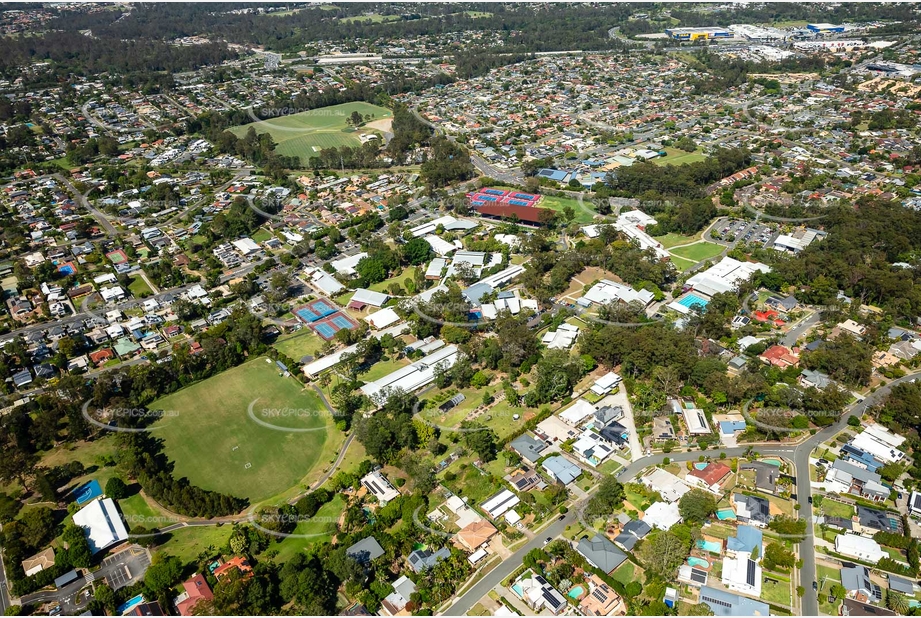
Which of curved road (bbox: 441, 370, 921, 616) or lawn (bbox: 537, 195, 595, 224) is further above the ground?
lawn (bbox: 537, 195, 595, 224)

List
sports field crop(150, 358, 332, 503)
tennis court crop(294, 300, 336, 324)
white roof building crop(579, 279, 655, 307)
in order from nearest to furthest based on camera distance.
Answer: sports field crop(150, 358, 332, 503) < tennis court crop(294, 300, 336, 324) < white roof building crop(579, 279, 655, 307)

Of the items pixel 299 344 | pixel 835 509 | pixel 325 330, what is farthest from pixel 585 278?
pixel 835 509

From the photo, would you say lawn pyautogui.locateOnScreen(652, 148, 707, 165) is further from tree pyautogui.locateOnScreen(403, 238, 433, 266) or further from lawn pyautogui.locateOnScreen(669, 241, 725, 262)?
tree pyautogui.locateOnScreen(403, 238, 433, 266)

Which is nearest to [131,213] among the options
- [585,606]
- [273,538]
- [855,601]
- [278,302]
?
[278,302]

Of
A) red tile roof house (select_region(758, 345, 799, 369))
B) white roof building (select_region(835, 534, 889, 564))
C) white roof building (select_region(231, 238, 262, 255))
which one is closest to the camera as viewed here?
white roof building (select_region(835, 534, 889, 564))

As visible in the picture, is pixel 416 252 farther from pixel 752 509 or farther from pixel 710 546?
pixel 710 546

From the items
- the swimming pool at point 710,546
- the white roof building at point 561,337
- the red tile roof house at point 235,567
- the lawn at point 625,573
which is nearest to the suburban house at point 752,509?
the swimming pool at point 710,546

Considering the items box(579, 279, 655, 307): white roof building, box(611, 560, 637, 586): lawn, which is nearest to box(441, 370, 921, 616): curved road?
box(611, 560, 637, 586): lawn
